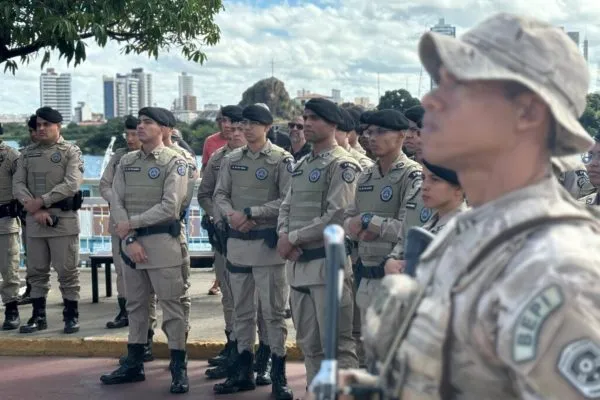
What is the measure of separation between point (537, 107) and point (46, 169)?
702 cm

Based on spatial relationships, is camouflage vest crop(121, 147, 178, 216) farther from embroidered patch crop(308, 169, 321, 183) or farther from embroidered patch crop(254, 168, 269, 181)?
embroidered patch crop(308, 169, 321, 183)

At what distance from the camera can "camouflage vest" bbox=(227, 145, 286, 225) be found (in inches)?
263

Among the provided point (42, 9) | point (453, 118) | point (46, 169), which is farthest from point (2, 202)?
point (453, 118)

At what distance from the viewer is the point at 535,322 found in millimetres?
1439

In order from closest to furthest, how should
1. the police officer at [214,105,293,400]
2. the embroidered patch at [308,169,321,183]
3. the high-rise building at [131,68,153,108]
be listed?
1. the embroidered patch at [308,169,321,183]
2. the police officer at [214,105,293,400]
3. the high-rise building at [131,68,153,108]

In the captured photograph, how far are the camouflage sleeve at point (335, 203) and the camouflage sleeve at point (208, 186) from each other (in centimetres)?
211

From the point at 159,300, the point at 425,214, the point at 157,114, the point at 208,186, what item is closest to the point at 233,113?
the point at 208,186

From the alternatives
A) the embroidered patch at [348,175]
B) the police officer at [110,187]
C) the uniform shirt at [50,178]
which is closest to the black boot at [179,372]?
the police officer at [110,187]

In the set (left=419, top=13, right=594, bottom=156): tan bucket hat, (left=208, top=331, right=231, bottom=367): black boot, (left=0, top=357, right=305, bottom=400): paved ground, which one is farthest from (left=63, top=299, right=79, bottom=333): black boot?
(left=419, top=13, right=594, bottom=156): tan bucket hat

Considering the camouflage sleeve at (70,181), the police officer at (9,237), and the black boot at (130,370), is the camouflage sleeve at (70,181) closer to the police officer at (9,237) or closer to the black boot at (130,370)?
the police officer at (9,237)

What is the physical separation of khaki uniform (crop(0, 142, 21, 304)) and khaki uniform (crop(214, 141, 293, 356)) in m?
2.69

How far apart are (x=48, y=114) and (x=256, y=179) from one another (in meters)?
2.55

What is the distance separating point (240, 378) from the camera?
6570 mm

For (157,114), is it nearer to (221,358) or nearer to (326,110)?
(326,110)
